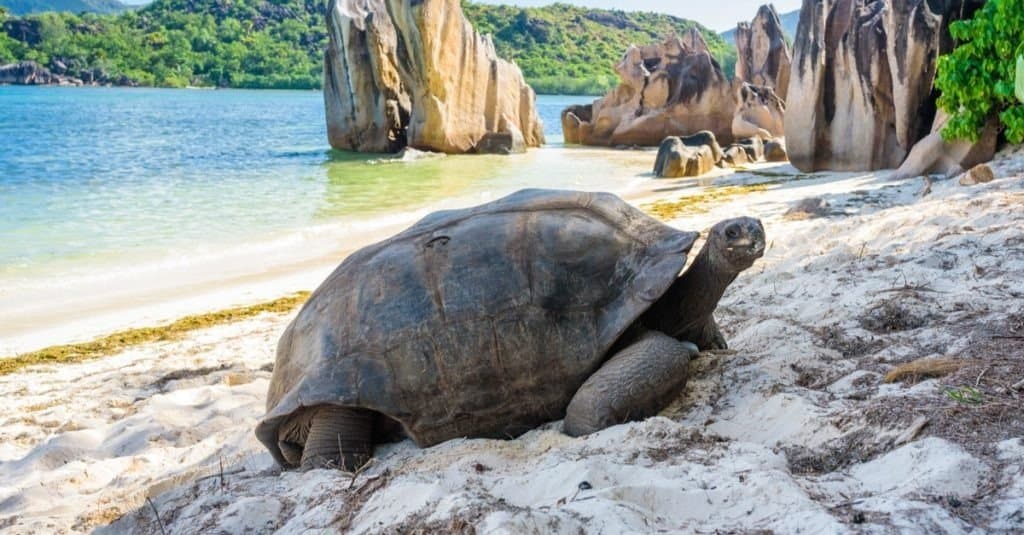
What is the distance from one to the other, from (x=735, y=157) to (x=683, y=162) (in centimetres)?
267

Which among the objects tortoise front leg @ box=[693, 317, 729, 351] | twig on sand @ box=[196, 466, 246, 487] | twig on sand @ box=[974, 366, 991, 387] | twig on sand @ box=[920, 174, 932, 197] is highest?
twig on sand @ box=[920, 174, 932, 197]

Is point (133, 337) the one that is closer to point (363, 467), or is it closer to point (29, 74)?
point (363, 467)

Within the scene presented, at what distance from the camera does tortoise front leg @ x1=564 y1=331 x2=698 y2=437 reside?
9.92 feet

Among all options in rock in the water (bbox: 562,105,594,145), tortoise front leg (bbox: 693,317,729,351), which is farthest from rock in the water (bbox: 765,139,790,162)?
tortoise front leg (bbox: 693,317,729,351)

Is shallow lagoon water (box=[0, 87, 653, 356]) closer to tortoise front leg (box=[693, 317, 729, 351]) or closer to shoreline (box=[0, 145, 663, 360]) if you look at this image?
shoreline (box=[0, 145, 663, 360])

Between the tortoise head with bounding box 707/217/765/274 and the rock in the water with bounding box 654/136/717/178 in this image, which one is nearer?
the tortoise head with bounding box 707/217/765/274

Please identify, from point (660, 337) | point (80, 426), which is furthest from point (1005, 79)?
point (80, 426)

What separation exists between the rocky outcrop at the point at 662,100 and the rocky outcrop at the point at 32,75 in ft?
263

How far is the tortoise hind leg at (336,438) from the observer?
131 inches

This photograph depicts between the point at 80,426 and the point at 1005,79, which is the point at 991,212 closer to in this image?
the point at 1005,79

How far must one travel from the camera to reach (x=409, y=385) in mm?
3266

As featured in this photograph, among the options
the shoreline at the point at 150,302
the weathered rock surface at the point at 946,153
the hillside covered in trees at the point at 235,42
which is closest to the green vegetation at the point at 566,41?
the hillside covered in trees at the point at 235,42

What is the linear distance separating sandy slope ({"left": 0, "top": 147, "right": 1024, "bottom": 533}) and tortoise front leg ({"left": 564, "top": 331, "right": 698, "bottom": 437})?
0.42ft

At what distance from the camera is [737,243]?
331cm
